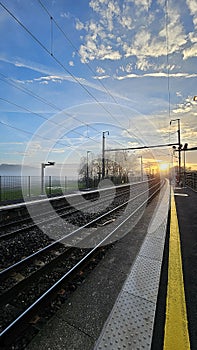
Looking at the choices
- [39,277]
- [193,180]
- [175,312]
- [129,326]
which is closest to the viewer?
[129,326]

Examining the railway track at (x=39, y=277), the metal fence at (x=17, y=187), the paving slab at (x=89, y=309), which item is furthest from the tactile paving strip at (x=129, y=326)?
the metal fence at (x=17, y=187)

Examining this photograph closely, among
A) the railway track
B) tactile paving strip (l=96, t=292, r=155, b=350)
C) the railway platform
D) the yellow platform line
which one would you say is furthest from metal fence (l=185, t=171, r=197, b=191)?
tactile paving strip (l=96, t=292, r=155, b=350)

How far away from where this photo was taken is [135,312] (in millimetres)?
2717

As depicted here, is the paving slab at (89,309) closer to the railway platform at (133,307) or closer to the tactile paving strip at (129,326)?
the railway platform at (133,307)

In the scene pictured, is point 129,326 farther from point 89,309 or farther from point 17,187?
point 17,187

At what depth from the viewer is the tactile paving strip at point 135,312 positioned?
2244 mm

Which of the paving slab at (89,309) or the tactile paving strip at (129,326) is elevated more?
the tactile paving strip at (129,326)

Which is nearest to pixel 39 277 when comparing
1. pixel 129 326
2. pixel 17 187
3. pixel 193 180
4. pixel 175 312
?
pixel 129 326

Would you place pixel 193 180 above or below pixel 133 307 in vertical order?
above

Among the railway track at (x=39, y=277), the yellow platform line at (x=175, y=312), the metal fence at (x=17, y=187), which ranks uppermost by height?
the metal fence at (x=17, y=187)

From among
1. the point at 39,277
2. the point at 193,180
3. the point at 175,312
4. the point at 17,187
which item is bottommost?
the point at 39,277

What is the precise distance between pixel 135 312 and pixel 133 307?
0.10m

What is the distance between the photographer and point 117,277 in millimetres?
3703

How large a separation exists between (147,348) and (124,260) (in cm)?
231
